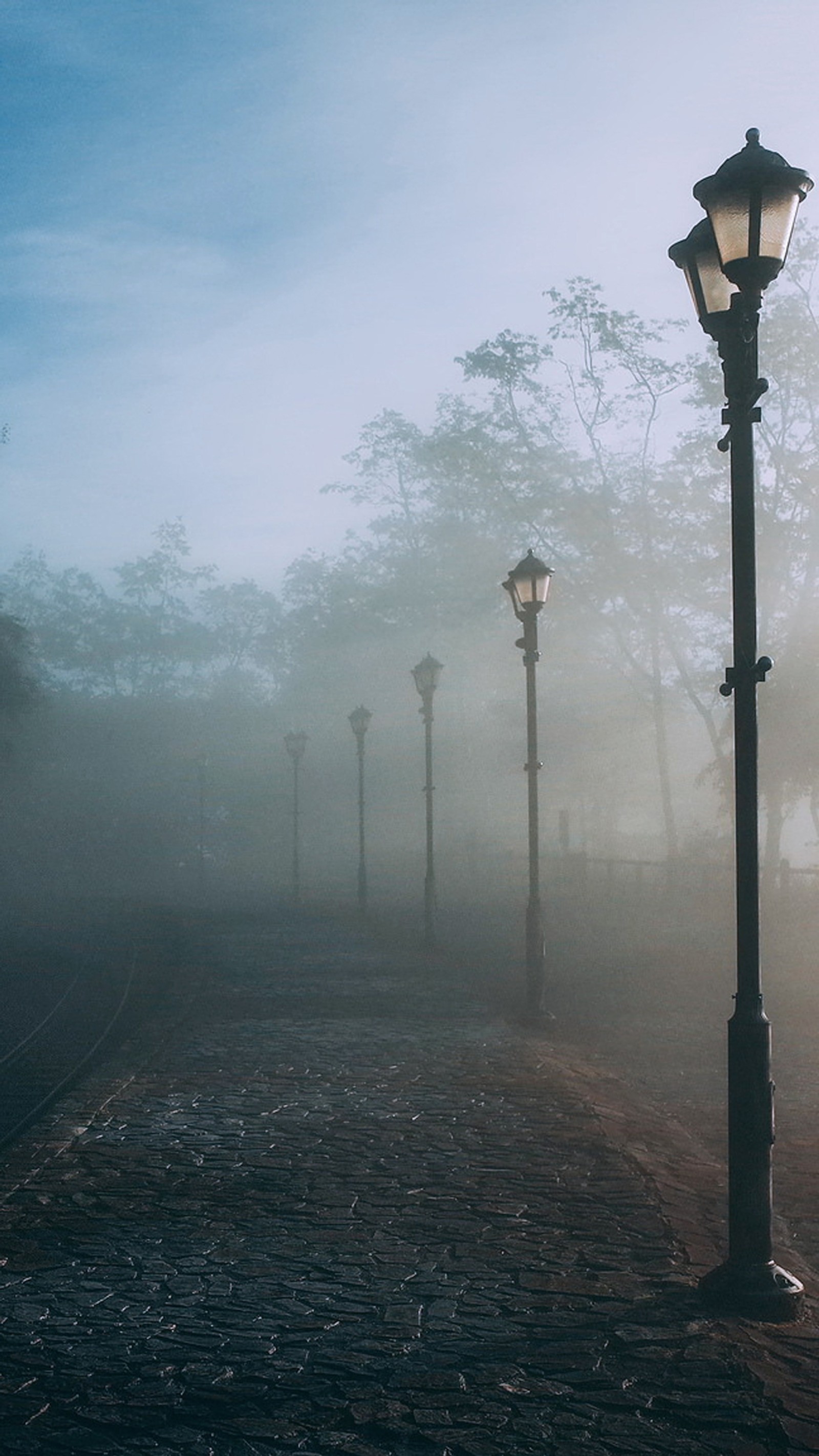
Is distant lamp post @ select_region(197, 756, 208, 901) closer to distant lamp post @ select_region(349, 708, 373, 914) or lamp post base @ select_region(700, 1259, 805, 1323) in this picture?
distant lamp post @ select_region(349, 708, 373, 914)

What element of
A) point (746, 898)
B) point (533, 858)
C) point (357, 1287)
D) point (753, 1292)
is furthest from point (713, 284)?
point (533, 858)

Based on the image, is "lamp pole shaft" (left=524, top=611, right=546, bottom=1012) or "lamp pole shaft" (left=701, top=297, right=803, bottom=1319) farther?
"lamp pole shaft" (left=524, top=611, right=546, bottom=1012)

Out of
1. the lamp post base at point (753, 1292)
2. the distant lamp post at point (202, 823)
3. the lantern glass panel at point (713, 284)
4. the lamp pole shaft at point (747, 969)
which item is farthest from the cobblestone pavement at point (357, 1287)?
the distant lamp post at point (202, 823)

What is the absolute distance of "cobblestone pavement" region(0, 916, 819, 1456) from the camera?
15.1 ft

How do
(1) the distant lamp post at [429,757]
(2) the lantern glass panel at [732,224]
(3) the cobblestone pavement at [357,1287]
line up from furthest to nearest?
1. (1) the distant lamp post at [429,757]
2. (2) the lantern glass panel at [732,224]
3. (3) the cobblestone pavement at [357,1287]

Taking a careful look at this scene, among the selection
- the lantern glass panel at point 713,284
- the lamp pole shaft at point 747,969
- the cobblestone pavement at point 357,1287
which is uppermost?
the lantern glass panel at point 713,284

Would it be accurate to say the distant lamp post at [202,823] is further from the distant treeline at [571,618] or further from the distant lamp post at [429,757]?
the distant lamp post at [429,757]

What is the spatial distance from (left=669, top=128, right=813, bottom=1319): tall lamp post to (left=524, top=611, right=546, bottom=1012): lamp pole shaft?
888 cm

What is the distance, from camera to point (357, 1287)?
6.05 m

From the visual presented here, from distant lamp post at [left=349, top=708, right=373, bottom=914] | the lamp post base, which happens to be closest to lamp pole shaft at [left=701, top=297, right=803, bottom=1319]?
the lamp post base

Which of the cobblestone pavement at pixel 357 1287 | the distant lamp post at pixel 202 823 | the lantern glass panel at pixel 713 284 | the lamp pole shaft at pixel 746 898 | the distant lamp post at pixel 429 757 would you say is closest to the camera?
the cobblestone pavement at pixel 357 1287

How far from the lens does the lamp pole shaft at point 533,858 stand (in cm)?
1559

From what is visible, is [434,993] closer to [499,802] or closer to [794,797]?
[794,797]

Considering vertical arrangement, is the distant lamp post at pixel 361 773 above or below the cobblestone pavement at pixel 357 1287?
above
